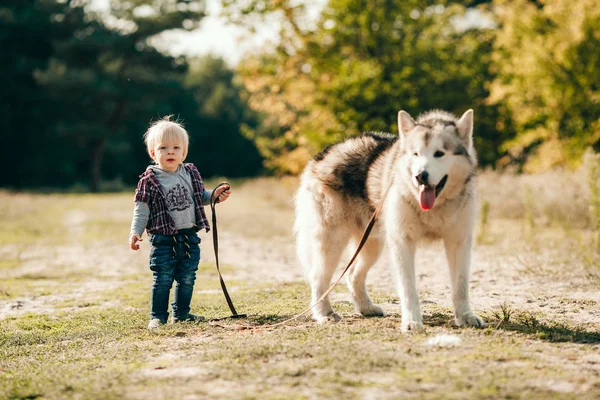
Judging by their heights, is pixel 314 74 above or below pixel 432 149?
above

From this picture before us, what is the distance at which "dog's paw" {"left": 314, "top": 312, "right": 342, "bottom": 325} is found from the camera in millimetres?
6180

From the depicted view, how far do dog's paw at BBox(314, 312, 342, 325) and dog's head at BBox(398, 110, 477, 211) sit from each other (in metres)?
1.38

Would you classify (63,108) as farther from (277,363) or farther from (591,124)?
(277,363)

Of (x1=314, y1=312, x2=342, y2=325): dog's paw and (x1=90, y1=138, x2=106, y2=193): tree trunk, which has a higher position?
(x1=90, y1=138, x2=106, y2=193): tree trunk

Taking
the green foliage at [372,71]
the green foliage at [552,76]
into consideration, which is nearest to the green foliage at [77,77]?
the green foliage at [372,71]

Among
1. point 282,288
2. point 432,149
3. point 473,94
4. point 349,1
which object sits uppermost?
point 349,1

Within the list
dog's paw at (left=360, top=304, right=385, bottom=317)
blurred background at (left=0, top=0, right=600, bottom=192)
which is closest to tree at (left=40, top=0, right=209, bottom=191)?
blurred background at (left=0, top=0, right=600, bottom=192)

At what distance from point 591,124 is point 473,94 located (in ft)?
11.7

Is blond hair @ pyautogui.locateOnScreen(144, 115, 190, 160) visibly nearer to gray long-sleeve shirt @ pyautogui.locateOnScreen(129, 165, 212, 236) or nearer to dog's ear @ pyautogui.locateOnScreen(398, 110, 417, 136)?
gray long-sleeve shirt @ pyautogui.locateOnScreen(129, 165, 212, 236)

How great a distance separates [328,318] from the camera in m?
6.23

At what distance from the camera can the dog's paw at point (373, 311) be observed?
6.57 m

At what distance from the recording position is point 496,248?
12000mm

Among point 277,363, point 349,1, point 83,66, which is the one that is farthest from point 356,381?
point 83,66

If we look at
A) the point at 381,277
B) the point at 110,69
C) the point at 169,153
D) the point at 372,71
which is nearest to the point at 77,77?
the point at 110,69
